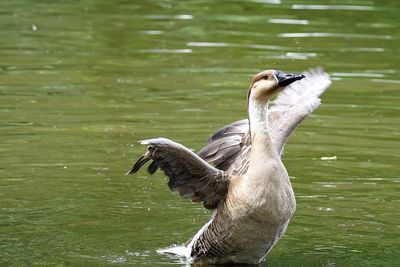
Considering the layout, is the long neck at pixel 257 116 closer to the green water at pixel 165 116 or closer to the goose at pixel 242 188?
the goose at pixel 242 188

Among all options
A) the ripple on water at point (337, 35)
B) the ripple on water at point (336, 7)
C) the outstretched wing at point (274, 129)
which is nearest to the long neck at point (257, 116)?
the outstretched wing at point (274, 129)

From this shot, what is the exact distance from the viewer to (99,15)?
2261 cm

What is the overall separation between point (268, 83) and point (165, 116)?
5.72m

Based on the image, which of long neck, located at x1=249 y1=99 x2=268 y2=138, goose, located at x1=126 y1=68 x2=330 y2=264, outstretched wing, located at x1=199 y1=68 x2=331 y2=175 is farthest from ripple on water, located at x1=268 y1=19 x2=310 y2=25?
long neck, located at x1=249 y1=99 x2=268 y2=138

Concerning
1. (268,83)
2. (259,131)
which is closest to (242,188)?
(259,131)

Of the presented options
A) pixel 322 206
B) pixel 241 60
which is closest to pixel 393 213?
pixel 322 206

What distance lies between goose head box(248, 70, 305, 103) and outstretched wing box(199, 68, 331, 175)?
67cm

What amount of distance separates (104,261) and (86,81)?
762cm

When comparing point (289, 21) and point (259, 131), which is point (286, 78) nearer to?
point (259, 131)

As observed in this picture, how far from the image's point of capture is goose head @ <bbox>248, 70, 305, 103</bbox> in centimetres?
984

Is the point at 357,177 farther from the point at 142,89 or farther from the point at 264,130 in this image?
the point at 142,89

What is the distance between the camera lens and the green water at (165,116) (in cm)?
1098

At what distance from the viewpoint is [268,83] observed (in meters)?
9.91

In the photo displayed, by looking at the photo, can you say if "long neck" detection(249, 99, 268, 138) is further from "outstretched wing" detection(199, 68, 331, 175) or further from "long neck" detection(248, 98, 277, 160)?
"outstretched wing" detection(199, 68, 331, 175)
